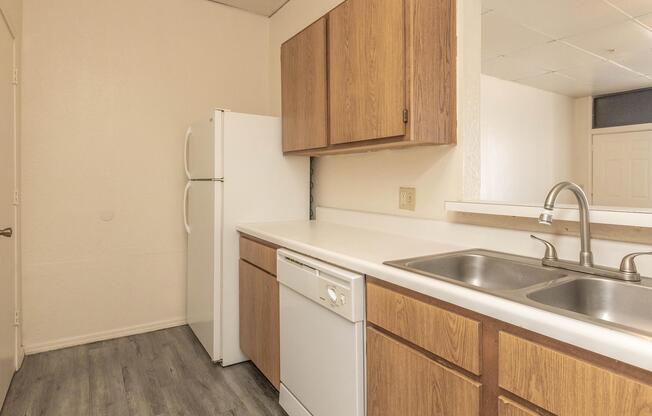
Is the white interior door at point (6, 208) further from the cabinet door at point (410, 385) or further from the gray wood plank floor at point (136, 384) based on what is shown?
the cabinet door at point (410, 385)

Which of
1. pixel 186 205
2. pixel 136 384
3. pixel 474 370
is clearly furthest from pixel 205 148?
pixel 474 370

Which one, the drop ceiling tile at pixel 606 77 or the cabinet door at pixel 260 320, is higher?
the drop ceiling tile at pixel 606 77

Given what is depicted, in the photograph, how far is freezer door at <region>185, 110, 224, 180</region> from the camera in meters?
2.30

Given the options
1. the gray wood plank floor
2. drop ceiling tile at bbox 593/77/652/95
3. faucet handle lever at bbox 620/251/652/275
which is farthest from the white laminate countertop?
drop ceiling tile at bbox 593/77/652/95

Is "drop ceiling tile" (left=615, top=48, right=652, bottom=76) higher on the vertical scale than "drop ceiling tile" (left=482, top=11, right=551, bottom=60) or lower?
lower

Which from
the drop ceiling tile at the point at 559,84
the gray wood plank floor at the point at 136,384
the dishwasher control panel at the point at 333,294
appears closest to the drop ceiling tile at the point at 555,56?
the drop ceiling tile at the point at 559,84

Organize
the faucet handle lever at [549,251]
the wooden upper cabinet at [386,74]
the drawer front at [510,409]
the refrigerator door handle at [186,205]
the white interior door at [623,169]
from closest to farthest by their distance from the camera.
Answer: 1. the drawer front at [510,409]
2. the faucet handle lever at [549,251]
3. the wooden upper cabinet at [386,74]
4. the white interior door at [623,169]
5. the refrigerator door handle at [186,205]

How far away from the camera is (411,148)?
6.33 feet

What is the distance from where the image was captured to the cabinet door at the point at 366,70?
1.57m

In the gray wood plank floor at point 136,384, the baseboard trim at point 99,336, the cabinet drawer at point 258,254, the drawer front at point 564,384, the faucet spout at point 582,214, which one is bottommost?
the gray wood plank floor at point 136,384

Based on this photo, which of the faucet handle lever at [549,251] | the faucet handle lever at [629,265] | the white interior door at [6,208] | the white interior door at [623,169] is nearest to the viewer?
the faucet handle lever at [629,265]

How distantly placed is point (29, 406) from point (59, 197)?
49.7 inches

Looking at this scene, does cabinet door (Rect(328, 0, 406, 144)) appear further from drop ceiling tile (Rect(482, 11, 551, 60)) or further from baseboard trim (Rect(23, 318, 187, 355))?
baseboard trim (Rect(23, 318, 187, 355))

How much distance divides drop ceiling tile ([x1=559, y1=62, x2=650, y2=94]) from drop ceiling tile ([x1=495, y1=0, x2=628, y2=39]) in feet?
1.05
